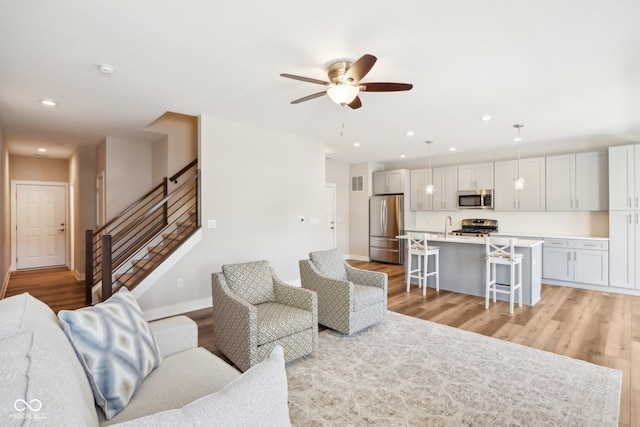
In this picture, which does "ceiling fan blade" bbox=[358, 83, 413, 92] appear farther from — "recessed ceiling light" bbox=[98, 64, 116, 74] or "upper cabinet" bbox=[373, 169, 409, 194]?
"upper cabinet" bbox=[373, 169, 409, 194]

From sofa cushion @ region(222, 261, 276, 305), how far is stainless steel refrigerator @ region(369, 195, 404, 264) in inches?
199

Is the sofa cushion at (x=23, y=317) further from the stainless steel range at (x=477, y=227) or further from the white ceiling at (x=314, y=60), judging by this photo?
the stainless steel range at (x=477, y=227)

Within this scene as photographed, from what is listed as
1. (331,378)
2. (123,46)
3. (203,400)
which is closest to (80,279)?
(123,46)

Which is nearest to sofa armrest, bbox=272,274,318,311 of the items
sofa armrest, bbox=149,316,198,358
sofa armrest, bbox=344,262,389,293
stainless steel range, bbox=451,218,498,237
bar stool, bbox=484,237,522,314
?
sofa armrest, bbox=344,262,389,293

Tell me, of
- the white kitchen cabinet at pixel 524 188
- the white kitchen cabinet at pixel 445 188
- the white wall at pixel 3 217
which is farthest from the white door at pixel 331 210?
the white wall at pixel 3 217

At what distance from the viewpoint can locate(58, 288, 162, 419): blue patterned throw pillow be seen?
1352mm

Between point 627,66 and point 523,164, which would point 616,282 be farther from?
point 627,66

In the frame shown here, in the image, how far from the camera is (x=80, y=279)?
6238mm

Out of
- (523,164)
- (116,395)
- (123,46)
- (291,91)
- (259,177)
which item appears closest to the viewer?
(116,395)

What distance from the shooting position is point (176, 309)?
13.6 ft

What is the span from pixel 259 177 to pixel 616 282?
5.92 metres

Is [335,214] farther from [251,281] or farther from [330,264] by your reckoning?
[251,281]

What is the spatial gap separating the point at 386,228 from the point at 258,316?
5.58m

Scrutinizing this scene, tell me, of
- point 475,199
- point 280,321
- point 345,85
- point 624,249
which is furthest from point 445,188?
point 280,321
